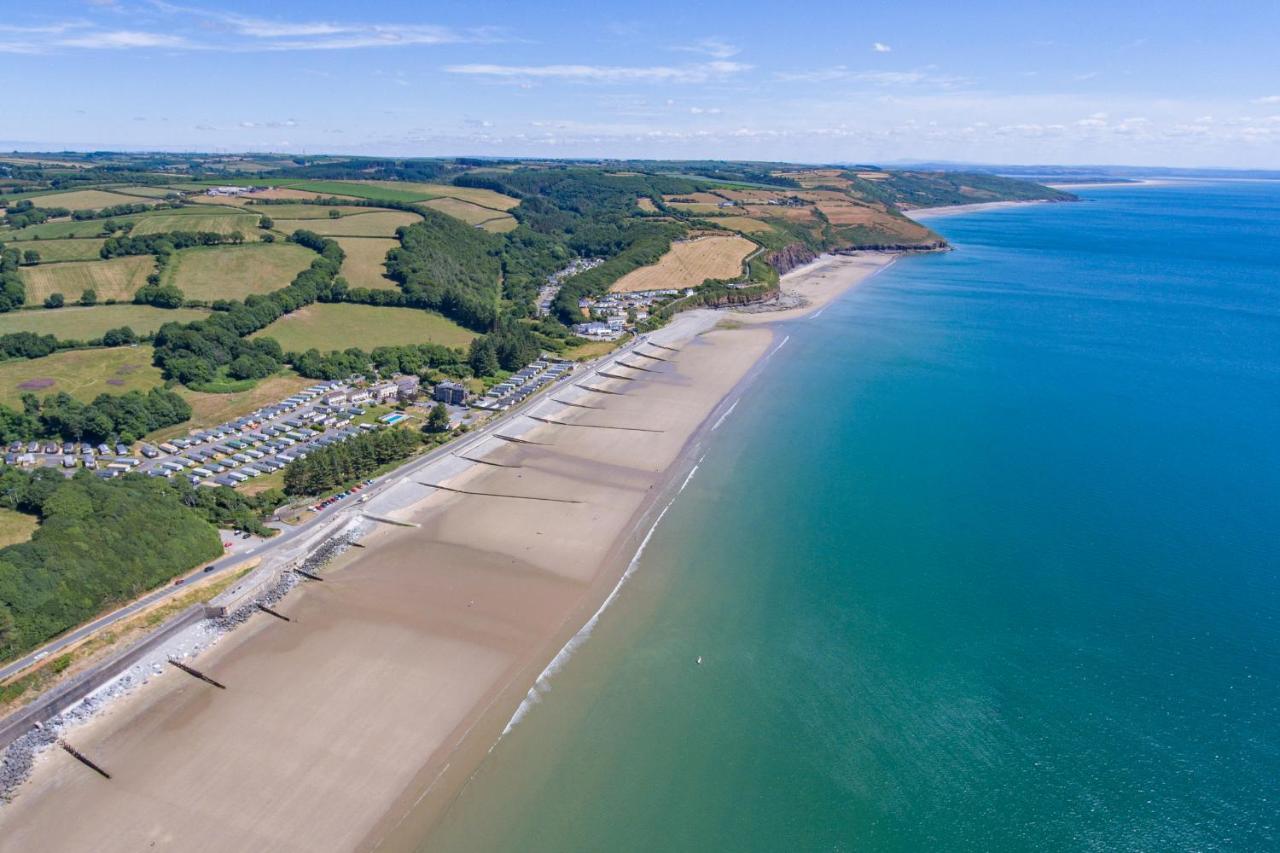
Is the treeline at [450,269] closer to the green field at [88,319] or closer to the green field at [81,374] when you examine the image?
the green field at [88,319]

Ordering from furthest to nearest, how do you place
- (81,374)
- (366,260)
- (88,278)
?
(366,260), (88,278), (81,374)

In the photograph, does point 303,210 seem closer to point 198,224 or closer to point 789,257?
point 198,224

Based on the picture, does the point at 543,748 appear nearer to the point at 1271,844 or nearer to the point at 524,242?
the point at 1271,844

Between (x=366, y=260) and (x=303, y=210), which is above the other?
(x=303, y=210)

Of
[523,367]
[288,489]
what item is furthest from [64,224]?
[288,489]

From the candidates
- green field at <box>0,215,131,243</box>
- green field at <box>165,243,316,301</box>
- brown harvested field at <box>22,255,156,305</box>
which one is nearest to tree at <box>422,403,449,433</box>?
green field at <box>165,243,316,301</box>

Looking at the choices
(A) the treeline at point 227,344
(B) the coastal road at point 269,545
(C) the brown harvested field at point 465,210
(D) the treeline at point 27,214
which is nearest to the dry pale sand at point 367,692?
(B) the coastal road at point 269,545

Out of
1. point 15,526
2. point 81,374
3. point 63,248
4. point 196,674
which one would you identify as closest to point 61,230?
point 63,248
